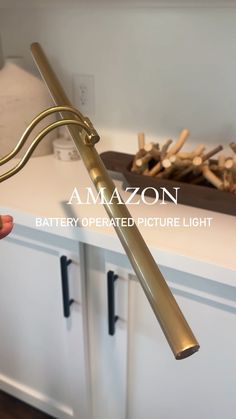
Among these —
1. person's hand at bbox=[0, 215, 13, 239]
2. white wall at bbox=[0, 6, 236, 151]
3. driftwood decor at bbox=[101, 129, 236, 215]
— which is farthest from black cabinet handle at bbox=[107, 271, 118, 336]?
white wall at bbox=[0, 6, 236, 151]

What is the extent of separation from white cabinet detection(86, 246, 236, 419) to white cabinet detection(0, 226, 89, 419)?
0.05m

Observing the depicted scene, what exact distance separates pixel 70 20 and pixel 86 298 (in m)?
0.83

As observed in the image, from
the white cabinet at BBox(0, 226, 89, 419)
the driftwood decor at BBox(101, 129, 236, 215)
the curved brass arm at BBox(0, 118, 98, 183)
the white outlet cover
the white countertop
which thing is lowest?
the white cabinet at BBox(0, 226, 89, 419)

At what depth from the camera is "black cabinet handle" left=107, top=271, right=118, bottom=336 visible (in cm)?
86

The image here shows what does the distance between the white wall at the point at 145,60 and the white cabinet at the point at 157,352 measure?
1.66ft

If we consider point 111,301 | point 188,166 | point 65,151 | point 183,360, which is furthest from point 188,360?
point 65,151

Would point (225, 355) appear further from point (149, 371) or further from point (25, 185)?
point (25, 185)

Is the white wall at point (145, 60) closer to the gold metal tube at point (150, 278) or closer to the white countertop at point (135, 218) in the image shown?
the white countertop at point (135, 218)

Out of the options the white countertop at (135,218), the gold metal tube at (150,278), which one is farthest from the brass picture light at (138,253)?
the white countertop at (135,218)

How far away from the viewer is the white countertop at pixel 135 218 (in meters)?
0.72

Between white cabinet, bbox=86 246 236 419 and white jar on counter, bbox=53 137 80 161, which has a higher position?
white jar on counter, bbox=53 137 80 161

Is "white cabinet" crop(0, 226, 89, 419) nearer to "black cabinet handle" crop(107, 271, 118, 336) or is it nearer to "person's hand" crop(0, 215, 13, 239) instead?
"black cabinet handle" crop(107, 271, 118, 336)

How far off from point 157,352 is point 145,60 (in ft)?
2.59

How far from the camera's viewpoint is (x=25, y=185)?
1.04 meters
